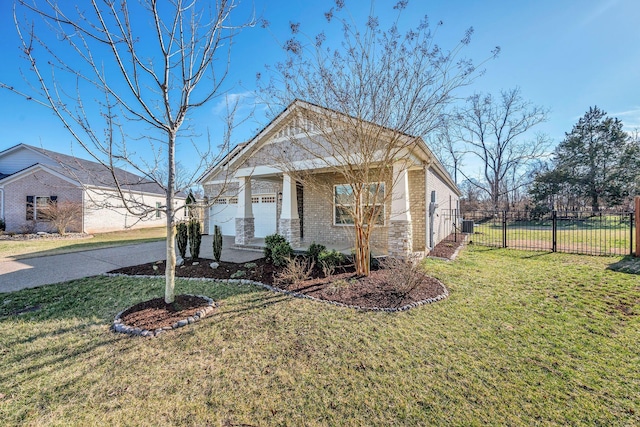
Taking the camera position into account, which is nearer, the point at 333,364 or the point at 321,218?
the point at 333,364

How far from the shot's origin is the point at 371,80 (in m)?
5.83

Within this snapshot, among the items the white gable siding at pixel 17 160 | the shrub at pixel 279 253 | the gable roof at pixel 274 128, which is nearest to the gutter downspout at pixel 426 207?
the gable roof at pixel 274 128

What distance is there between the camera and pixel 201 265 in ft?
27.5

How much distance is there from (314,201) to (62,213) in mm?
16870

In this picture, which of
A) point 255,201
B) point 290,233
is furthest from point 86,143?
point 255,201

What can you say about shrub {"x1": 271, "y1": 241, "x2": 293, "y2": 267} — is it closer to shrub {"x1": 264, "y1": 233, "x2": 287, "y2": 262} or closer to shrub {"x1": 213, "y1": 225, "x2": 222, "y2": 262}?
shrub {"x1": 264, "y1": 233, "x2": 287, "y2": 262}

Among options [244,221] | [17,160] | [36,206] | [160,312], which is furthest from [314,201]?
[17,160]

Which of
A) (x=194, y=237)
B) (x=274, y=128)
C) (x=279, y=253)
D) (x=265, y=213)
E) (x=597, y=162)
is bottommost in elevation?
(x=279, y=253)

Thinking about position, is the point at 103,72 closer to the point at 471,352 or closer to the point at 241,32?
the point at 241,32

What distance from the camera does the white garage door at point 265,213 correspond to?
1396 cm

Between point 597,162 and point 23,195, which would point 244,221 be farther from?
point 597,162

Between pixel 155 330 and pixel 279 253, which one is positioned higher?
pixel 279 253

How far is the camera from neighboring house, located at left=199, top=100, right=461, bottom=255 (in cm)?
802

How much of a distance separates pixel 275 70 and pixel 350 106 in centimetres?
219
